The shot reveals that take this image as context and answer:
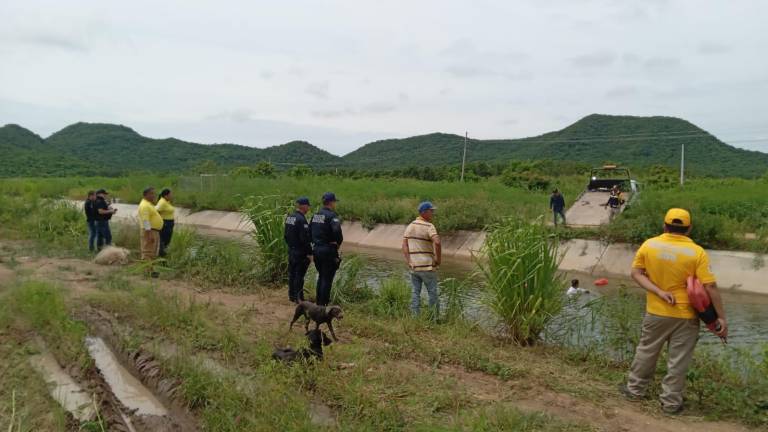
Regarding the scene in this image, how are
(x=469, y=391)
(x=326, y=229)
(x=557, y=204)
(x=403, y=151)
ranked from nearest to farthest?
(x=469, y=391)
(x=326, y=229)
(x=557, y=204)
(x=403, y=151)

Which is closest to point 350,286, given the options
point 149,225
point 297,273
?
point 297,273

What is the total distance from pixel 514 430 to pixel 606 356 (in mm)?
2706

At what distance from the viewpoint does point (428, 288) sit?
305 inches

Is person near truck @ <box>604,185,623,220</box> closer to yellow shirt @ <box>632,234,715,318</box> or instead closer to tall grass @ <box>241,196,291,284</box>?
tall grass @ <box>241,196,291,284</box>

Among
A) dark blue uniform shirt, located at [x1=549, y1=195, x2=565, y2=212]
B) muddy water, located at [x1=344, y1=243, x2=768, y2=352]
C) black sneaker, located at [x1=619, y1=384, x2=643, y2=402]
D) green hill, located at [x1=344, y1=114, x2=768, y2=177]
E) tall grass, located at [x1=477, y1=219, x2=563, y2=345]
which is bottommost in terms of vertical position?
muddy water, located at [x1=344, y1=243, x2=768, y2=352]

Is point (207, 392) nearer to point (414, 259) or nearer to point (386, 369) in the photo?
point (386, 369)

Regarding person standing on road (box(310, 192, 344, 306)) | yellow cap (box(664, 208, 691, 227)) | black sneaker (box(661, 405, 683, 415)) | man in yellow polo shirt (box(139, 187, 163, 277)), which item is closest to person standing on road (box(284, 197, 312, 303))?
person standing on road (box(310, 192, 344, 306))

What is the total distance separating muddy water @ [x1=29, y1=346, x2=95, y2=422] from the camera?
4930 mm

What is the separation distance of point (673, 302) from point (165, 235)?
9310 mm

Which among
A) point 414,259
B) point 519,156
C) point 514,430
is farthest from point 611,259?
point 519,156

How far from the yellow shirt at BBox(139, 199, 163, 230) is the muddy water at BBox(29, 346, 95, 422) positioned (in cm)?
454

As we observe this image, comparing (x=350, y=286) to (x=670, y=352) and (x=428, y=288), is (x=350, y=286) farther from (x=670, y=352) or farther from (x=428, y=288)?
(x=670, y=352)

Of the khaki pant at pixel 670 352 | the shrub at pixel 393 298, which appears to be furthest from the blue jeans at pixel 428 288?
the khaki pant at pixel 670 352

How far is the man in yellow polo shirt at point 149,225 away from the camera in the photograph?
34.2 ft
